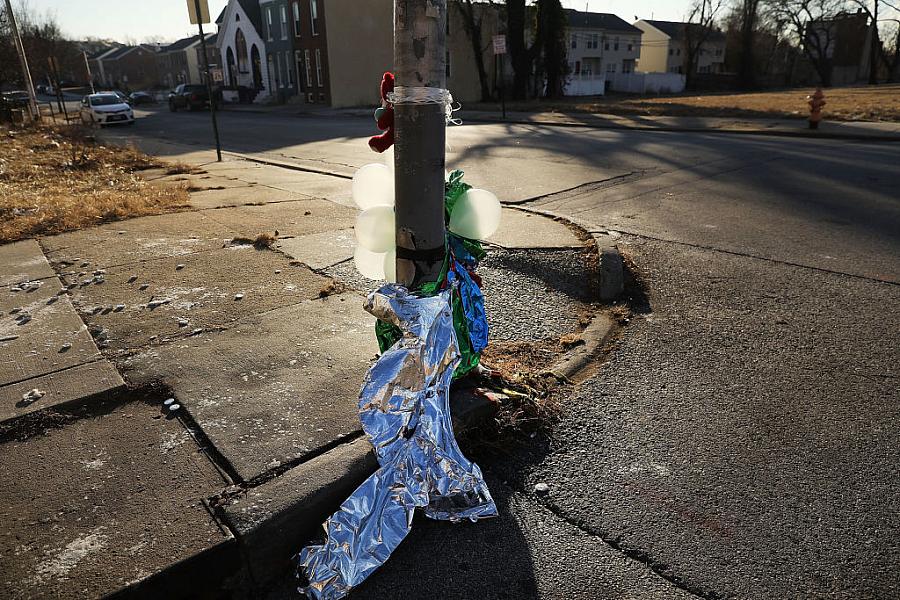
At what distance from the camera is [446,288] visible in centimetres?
287

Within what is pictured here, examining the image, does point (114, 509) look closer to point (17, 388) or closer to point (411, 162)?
point (17, 388)

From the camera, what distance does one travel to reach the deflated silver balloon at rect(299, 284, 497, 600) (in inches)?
91.6

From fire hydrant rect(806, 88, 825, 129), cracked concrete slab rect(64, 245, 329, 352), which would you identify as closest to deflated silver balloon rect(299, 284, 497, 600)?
cracked concrete slab rect(64, 245, 329, 352)

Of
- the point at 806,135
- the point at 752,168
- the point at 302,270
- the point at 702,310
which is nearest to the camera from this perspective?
the point at 702,310

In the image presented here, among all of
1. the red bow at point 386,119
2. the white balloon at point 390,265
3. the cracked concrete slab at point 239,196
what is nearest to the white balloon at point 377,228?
the white balloon at point 390,265

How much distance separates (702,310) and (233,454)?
3450 mm

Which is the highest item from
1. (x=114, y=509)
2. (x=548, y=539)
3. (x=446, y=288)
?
(x=446, y=288)

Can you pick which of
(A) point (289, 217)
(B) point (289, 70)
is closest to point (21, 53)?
(B) point (289, 70)

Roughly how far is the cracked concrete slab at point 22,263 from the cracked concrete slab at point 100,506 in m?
→ 2.71

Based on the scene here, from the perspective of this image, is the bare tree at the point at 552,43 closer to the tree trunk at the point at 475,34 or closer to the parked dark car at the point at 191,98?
the tree trunk at the point at 475,34

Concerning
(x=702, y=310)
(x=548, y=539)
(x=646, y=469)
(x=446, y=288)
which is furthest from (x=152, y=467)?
(x=702, y=310)

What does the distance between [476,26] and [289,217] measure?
35.7m

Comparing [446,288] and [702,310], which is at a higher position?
[446,288]

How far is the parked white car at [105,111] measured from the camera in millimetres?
25344
